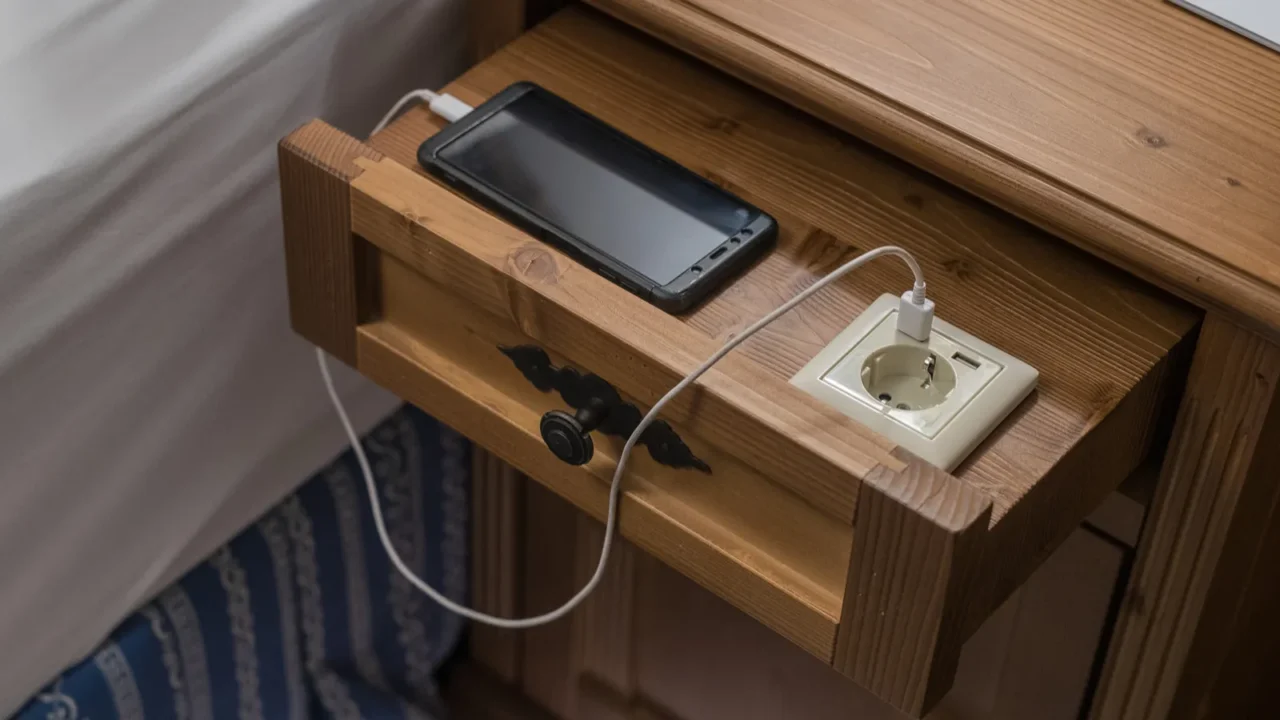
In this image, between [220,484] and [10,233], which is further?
[220,484]

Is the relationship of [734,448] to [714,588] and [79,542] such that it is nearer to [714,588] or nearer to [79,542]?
[714,588]

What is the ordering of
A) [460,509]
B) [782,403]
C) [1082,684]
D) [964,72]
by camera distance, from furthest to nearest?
1. [460,509]
2. [1082,684]
3. [964,72]
4. [782,403]

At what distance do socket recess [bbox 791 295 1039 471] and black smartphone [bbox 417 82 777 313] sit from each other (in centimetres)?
7

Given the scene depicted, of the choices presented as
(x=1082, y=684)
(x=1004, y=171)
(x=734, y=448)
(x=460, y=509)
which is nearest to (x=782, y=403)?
(x=734, y=448)

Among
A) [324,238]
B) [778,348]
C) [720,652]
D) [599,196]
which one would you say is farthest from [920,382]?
[720,652]

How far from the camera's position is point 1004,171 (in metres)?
0.72

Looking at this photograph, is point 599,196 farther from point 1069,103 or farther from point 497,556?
point 497,556

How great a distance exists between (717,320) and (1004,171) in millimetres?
142

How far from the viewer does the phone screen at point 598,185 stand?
0.74 metres

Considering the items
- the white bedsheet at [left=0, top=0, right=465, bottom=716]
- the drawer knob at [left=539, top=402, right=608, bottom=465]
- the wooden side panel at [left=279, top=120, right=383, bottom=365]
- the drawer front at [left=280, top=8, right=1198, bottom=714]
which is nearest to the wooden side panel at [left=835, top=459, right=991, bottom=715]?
the drawer front at [left=280, top=8, right=1198, bottom=714]

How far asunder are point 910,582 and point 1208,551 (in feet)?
0.73

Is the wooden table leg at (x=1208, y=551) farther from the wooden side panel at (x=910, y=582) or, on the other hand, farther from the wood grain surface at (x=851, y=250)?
the wooden side panel at (x=910, y=582)

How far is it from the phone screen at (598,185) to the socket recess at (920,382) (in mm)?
82

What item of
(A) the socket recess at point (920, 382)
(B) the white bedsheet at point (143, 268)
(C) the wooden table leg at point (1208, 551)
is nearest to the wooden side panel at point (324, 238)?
(B) the white bedsheet at point (143, 268)
